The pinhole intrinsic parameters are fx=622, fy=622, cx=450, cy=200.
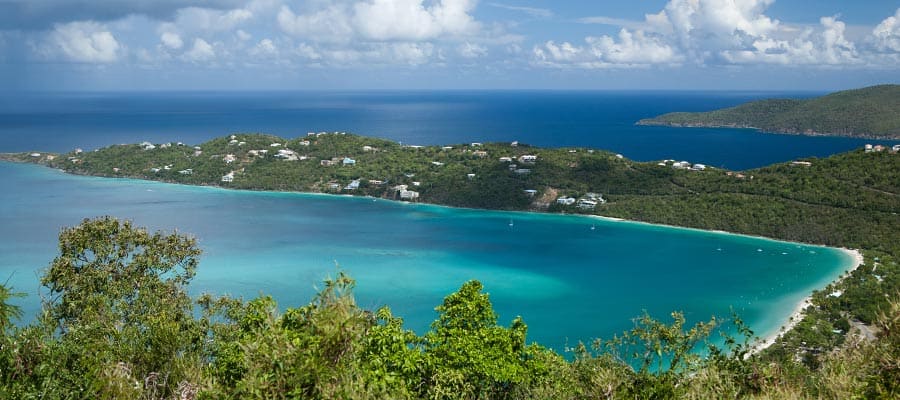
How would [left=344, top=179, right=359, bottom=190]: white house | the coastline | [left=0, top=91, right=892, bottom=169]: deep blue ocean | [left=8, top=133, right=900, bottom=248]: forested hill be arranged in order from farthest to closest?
1. the coastline
2. [left=0, top=91, right=892, bottom=169]: deep blue ocean
3. [left=344, top=179, right=359, bottom=190]: white house
4. [left=8, top=133, right=900, bottom=248]: forested hill

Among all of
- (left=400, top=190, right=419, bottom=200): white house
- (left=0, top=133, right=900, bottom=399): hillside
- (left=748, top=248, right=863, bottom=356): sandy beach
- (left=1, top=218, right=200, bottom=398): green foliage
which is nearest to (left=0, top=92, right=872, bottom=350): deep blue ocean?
(left=748, top=248, right=863, bottom=356): sandy beach

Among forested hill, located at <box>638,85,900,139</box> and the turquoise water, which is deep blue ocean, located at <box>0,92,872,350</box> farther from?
forested hill, located at <box>638,85,900,139</box>

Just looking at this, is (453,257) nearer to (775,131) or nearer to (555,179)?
(555,179)

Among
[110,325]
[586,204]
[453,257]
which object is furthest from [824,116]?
[110,325]

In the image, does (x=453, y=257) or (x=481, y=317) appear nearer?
(x=481, y=317)

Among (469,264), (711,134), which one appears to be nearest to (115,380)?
(469,264)

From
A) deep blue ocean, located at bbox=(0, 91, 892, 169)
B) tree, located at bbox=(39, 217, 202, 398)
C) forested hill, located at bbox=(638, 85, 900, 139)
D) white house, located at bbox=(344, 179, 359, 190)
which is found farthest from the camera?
forested hill, located at bbox=(638, 85, 900, 139)
